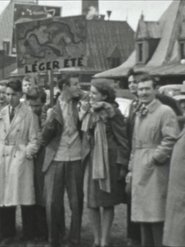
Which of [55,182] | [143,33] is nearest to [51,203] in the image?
[55,182]

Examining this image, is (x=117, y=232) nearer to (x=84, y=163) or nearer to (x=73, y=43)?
(x=84, y=163)

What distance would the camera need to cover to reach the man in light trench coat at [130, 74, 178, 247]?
289 inches

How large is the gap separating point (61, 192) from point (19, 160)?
656mm

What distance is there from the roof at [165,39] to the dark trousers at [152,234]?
46800 millimetres

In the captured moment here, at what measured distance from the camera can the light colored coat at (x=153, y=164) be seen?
24.0 feet

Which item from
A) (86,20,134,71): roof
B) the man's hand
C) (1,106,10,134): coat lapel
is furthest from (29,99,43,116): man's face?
(86,20,134,71): roof

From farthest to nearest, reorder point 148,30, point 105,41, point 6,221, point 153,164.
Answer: point 105,41, point 148,30, point 6,221, point 153,164

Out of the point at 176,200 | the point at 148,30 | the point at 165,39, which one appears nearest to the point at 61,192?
the point at 176,200

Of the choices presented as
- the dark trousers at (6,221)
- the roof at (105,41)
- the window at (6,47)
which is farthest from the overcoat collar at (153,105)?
the window at (6,47)

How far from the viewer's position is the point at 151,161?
7.37 metres

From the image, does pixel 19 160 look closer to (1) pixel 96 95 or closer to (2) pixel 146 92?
(1) pixel 96 95

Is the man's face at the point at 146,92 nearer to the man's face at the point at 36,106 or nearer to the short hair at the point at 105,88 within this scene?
the short hair at the point at 105,88

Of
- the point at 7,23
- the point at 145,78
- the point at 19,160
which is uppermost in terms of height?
the point at 7,23

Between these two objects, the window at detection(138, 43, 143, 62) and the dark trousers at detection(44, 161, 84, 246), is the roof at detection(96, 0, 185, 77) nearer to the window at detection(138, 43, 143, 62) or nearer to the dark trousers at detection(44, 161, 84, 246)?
the window at detection(138, 43, 143, 62)
